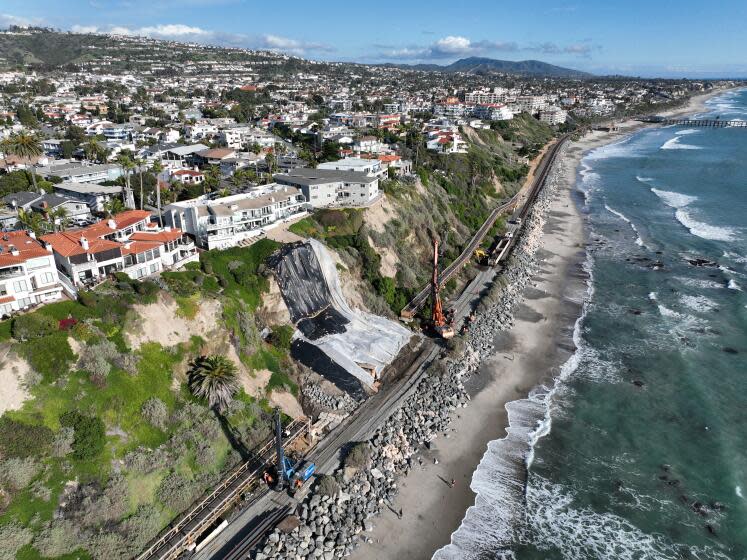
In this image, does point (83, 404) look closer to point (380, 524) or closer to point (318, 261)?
point (380, 524)

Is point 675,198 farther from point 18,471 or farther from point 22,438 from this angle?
point 18,471

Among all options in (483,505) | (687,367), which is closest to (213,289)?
(483,505)

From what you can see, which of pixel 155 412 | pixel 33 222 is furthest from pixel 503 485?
pixel 33 222

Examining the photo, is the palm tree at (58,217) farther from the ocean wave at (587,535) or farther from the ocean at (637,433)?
the ocean wave at (587,535)

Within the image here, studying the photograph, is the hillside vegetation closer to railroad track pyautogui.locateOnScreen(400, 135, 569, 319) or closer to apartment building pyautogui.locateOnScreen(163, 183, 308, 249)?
apartment building pyautogui.locateOnScreen(163, 183, 308, 249)

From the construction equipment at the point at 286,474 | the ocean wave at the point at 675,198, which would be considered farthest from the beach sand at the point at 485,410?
the ocean wave at the point at 675,198

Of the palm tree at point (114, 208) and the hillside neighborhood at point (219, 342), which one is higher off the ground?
the palm tree at point (114, 208)

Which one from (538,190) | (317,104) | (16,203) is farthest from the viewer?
(317,104)
